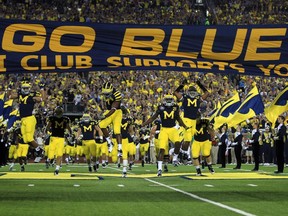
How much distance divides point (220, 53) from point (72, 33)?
314 centimetres

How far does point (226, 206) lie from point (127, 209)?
169 centimetres

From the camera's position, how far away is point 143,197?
16.2 meters

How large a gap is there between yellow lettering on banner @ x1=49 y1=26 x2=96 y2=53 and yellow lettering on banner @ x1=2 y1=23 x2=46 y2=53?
231mm

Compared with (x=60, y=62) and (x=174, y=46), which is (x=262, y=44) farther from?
(x=60, y=62)

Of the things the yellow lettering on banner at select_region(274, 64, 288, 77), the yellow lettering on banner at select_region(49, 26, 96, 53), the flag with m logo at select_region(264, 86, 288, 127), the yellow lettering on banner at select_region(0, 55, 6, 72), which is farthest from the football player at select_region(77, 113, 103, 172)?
the yellow lettering on banner at select_region(274, 64, 288, 77)

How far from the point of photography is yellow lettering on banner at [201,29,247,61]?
1738 cm

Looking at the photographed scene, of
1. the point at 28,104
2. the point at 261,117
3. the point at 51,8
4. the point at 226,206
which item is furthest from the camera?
the point at 51,8

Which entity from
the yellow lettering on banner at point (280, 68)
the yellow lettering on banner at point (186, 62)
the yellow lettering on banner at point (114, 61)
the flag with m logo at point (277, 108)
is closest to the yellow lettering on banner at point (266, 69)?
the yellow lettering on banner at point (280, 68)

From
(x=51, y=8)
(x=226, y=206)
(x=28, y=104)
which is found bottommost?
(x=226, y=206)

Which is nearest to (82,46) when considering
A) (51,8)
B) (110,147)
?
(110,147)

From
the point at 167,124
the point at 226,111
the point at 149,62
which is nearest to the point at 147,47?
the point at 149,62

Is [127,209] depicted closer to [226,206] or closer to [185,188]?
[226,206]

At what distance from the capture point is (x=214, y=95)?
51.4m

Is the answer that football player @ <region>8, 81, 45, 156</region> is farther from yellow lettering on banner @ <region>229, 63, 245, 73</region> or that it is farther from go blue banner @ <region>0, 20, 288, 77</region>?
yellow lettering on banner @ <region>229, 63, 245, 73</region>
